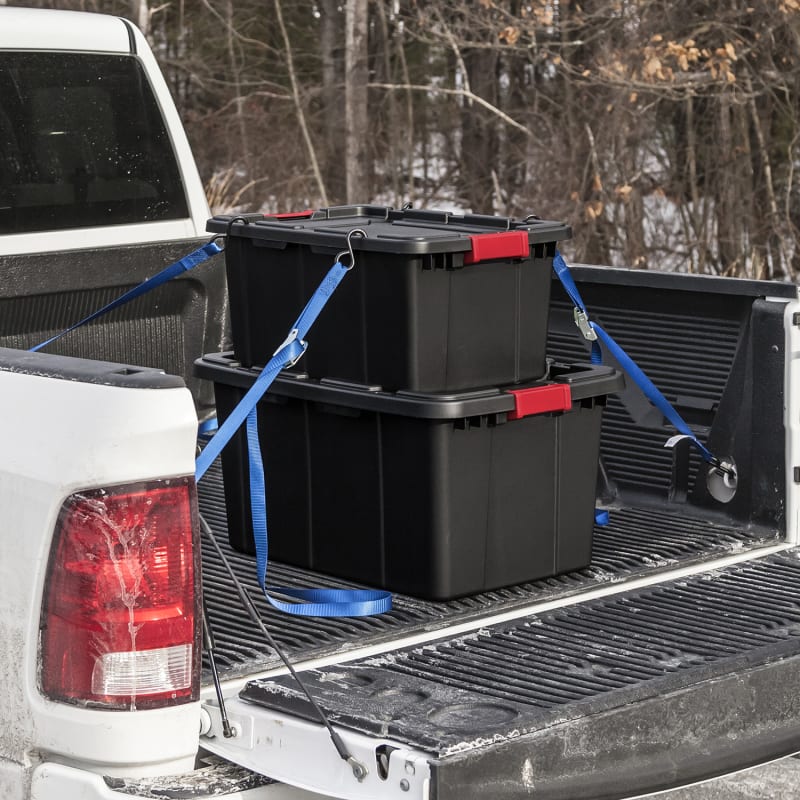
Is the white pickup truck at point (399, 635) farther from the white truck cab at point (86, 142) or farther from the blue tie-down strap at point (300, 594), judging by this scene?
the white truck cab at point (86, 142)

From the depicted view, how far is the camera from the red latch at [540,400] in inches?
124

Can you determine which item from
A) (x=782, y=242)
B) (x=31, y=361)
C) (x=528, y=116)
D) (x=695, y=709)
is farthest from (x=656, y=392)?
(x=528, y=116)

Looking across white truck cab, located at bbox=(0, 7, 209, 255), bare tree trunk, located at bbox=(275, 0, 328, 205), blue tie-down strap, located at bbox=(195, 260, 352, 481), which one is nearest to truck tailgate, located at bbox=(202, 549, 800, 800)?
blue tie-down strap, located at bbox=(195, 260, 352, 481)

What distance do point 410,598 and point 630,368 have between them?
2.86 ft

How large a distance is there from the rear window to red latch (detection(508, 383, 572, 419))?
1.65 metres

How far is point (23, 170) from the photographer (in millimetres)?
4098

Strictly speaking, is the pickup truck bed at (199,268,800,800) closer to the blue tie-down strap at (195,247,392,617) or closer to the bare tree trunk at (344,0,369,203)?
the blue tie-down strap at (195,247,392,617)

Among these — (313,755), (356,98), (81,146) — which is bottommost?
(313,755)

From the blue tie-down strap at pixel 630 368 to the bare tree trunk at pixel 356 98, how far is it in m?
10.5

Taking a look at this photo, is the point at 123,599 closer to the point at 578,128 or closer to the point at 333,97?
the point at 578,128

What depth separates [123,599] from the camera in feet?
7.39

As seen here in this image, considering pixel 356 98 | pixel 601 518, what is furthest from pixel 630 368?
pixel 356 98

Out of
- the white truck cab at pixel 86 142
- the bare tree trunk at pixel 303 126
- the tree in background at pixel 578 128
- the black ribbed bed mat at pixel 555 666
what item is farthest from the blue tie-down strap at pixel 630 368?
the bare tree trunk at pixel 303 126

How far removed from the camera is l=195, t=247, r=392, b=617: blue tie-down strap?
288 cm
